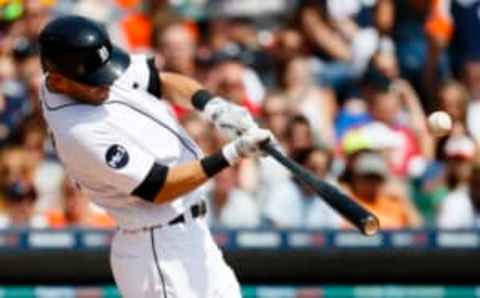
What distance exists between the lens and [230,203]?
25.2 ft

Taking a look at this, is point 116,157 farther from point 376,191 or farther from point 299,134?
point 299,134

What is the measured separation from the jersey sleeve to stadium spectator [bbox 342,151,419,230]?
248 centimetres

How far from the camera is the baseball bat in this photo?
471cm

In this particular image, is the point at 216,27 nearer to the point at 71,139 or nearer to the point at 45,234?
the point at 45,234

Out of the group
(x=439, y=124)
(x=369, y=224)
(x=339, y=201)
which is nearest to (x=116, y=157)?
(x=339, y=201)

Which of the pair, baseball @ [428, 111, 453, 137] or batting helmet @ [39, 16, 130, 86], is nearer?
batting helmet @ [39, 16, 130, 86]

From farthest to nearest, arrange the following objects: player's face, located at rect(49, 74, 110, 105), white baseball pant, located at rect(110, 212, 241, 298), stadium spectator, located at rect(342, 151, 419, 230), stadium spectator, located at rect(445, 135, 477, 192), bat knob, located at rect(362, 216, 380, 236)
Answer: stadium spectator, located at rect(445, 135, 477, 192)
stadium spectator, located at rect(342, 151, 419, 230)
white baseball pant, located at rect(110, 212, 241, 298)
player's face, located at rect(49, 74, 110, 105)
bat knob, located at rect(362, 216, 380, 236)

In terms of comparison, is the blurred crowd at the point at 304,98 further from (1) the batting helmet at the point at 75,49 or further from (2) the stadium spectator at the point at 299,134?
(1) the batting helmet at the point at 75,49

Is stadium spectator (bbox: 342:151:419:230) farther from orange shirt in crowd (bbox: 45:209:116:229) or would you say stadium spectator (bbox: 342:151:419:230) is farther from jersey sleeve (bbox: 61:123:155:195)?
jersey sleeve (bbox: 61:123:155:195)

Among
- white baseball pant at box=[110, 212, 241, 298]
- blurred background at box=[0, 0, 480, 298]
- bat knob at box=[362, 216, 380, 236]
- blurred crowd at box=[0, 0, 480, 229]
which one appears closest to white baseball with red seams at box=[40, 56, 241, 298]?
white baseball pant at box=[110, 212, 241, 298]

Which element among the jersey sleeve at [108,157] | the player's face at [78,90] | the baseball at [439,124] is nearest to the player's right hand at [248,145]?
the jersey sleeve at [108,157]

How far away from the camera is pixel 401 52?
8930 mm

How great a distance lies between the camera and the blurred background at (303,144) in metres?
7.09

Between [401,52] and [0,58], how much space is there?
241 cm
